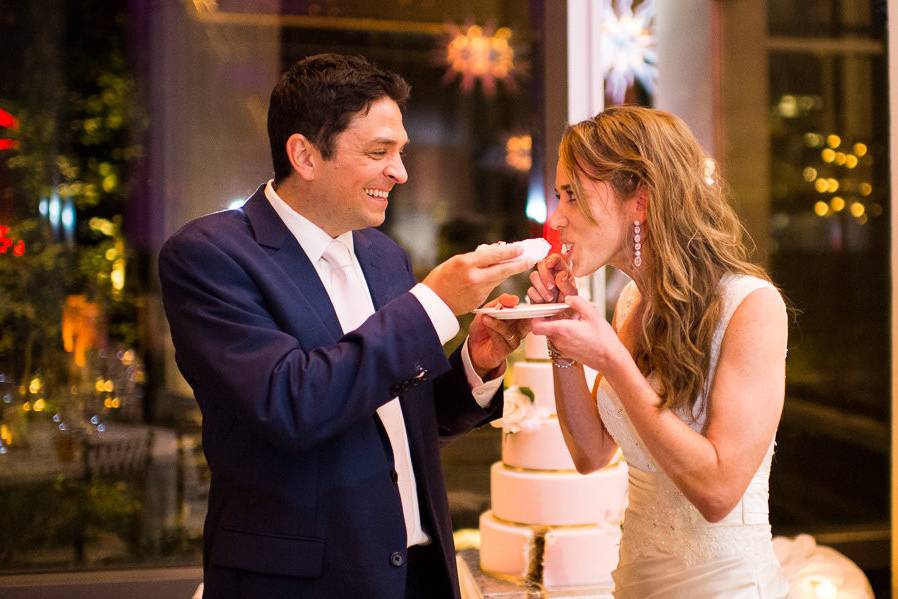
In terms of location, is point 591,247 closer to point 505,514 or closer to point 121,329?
point 505,514

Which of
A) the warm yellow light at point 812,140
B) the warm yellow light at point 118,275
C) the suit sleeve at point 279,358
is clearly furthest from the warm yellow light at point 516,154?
the suit sleeve at point 279,358

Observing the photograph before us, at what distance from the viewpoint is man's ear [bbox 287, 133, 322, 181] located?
1932mm

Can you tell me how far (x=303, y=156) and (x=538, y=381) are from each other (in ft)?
5.00

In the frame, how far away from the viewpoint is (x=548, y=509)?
3066 mm

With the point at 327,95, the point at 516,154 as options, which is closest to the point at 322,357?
the point at 327,95

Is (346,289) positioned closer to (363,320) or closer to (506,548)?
(363,320)

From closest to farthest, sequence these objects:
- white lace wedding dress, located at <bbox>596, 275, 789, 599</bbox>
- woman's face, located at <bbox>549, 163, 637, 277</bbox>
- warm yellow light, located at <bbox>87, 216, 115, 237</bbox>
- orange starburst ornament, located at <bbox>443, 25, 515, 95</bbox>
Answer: white lace wedding dress, located at <bbox>596, 275, 789, 599</bbox>
woman's face, located at <bbox>549, 163, 637, 277</bbox>
warm yellow light, located at <bbox>87, 216, 115, 237</bbox>
orange starburst ornament, located at <bbox>443, 25, 515, 95</bbox>

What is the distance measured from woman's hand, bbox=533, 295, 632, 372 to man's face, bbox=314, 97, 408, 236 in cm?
47

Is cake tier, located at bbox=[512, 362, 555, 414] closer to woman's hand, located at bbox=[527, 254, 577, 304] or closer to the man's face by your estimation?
woman's hand, located at bbox=[527, 254, 577, 304]

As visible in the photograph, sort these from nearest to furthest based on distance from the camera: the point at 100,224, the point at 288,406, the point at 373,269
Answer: the point at 288,406 → the point at 373,269 → the point at 100,224

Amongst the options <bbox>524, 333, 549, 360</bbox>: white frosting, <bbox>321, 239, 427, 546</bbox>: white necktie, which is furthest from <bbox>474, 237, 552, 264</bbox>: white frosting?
<bbox>524, 333, 549, 360</bbox>: white frosting

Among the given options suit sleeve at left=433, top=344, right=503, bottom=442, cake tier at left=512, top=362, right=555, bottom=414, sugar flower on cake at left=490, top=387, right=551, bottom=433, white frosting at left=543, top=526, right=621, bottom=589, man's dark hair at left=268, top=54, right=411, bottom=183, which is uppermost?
man's dark hair at left=268, top=54, right=411, bottom=183

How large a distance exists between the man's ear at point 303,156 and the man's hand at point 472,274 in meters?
0.39

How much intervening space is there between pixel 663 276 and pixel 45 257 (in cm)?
336
